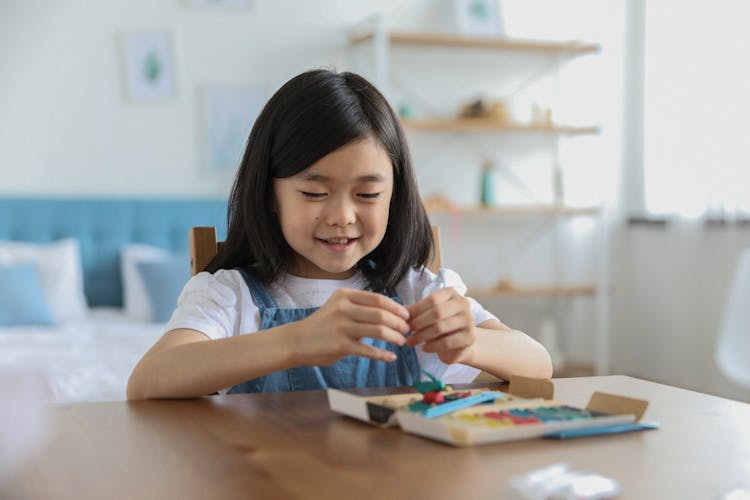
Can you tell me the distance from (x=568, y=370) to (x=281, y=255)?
382 cm

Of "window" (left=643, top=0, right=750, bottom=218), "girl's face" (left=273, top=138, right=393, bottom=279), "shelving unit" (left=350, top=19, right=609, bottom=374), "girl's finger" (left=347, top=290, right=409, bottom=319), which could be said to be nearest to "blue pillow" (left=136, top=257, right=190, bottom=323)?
"shelving unit" (left=350, top=19, right=609, bottom=374)

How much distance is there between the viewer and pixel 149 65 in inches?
178

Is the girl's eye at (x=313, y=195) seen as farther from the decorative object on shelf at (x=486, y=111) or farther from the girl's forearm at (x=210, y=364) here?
the decorative object on shelf at (x=486, y=111)

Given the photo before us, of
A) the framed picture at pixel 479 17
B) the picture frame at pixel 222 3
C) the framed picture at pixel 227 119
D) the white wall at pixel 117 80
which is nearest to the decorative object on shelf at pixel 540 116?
the framed picture at pixel 479 17

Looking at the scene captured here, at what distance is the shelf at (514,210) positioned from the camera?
189 inches

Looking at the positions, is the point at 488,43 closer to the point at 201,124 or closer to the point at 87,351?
the point at 201,124

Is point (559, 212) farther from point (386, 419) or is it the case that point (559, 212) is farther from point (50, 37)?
point (386, 419)

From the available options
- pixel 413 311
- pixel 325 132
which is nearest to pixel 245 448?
pixel 413 311

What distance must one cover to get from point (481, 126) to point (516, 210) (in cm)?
45

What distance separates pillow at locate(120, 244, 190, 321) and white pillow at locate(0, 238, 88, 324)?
0.19 metres

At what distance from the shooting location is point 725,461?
2.65ft

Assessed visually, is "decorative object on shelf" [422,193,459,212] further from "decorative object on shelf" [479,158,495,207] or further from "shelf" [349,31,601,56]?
"shelf" [349,31,601,56]

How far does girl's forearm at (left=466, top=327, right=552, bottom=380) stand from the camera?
1232 millimetres

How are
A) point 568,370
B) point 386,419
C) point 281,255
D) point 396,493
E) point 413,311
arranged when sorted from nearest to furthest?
point 396,493 < point 386,419 < point 413,311 < point 281,255 < point 568,370
